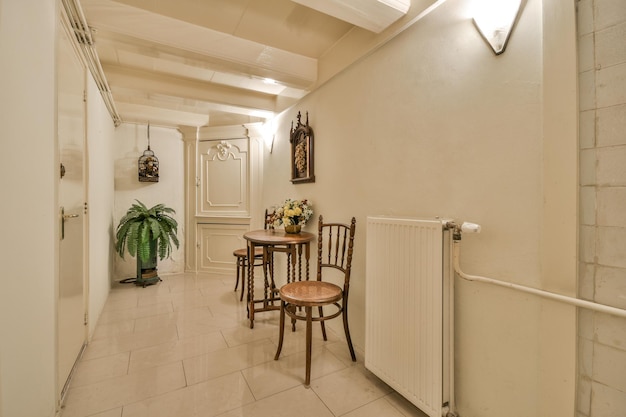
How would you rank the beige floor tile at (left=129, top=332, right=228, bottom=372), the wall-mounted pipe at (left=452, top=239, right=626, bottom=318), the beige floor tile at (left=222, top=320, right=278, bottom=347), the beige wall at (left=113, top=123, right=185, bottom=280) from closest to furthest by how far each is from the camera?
1. the wall-mounted pipe at (left=452, top=239, right=626, bottom=318)
2. the beige floor tile at (left=129, top=332, right=228, bottom=372)
3. the beige floor tile at (left=222, top=320, right=278, bottom=347)
4. the beige wall at (left=113, top=123, right=185, bottom=280)

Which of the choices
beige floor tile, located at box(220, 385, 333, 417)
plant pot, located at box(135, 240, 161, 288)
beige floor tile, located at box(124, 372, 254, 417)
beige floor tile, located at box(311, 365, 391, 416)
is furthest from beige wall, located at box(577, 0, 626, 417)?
plant pot, located at box(135, 240, 161, 288)

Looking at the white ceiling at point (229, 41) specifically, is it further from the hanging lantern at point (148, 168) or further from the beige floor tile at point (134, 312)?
the beige floor tile at point (134, 312)

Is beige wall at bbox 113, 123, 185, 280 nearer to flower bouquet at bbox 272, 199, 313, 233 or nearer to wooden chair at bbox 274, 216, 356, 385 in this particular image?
flower bouquet at bbox 272, 199, 313, 233

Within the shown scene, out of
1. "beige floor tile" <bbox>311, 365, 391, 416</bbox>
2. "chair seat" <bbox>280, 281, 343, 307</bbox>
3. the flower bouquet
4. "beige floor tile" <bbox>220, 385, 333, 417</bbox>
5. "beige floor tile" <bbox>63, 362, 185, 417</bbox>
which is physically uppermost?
the flower bouquet

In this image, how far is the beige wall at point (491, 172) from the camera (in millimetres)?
1040

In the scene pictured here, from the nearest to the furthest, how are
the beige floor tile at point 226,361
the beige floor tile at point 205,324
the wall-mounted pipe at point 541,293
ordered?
the wall-mounted pipe at point 541,293 < the beige floor tile at point 226,361 < the beige floor tile at point 205,324

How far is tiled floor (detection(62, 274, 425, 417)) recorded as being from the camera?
151 cm

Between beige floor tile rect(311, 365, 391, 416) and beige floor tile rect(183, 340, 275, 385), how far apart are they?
49 centimetres

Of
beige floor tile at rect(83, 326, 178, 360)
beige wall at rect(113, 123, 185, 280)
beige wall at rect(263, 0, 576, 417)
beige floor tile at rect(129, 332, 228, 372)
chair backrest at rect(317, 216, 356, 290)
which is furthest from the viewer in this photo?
beige wall at rect(113, 123, 185, 280)

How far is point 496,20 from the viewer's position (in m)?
1.22

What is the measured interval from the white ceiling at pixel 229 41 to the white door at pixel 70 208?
45cm

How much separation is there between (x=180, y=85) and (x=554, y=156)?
10.7 feet

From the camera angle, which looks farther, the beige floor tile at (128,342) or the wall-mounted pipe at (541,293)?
the beige floor tile at (128,342)

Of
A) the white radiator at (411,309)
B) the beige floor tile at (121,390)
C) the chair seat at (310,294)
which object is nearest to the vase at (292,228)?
the chair seat at (310,294)
